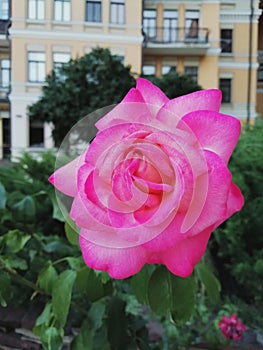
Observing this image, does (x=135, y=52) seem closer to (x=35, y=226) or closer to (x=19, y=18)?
(x=19, y=18)

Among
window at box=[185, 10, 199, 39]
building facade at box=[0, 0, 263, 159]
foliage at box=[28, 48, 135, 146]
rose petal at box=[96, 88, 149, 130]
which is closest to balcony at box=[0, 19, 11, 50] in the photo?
building facade at box=[0, 0, 263, 159]

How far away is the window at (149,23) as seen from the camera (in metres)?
0.72

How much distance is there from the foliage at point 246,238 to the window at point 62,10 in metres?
0.35

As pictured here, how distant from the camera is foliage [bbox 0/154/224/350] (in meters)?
0.17

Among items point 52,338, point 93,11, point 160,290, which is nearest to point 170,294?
point 160,290

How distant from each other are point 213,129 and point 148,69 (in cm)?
69

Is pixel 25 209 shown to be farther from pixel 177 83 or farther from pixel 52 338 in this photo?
pixel 177 83

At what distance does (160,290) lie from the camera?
6.7 inches

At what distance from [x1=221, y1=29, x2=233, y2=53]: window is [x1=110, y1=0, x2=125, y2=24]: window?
216 mm

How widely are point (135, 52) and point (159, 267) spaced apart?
689mm

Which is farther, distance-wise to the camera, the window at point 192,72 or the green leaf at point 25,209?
the window at point 192,72

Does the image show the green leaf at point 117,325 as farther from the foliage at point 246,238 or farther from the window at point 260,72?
the window at point 260,72

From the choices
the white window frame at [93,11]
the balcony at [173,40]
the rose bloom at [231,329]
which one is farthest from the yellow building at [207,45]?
the rose bloom at [231,329]

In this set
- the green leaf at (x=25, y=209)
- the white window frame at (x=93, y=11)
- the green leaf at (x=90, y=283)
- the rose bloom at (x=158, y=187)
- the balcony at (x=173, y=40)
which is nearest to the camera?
the rose bloom at (x=158, y=187)
